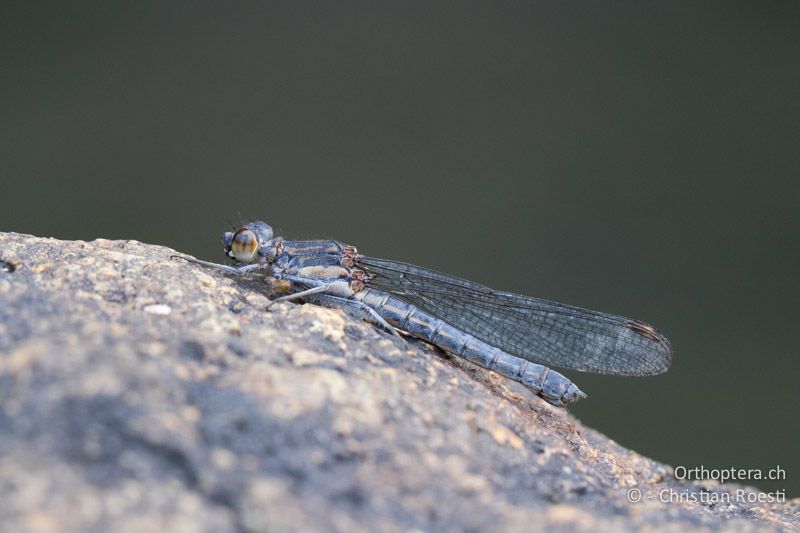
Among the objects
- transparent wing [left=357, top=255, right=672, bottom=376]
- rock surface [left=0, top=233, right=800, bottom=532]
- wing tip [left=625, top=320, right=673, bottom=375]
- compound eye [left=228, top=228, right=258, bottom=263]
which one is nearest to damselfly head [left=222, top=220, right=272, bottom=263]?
compound eye [left=228, top=228, right=258, bottom=263]

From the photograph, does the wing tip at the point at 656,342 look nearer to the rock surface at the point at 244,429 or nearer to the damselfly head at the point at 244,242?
the rock surface at the point at 244,429

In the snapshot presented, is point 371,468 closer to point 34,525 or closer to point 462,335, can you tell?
point 34,525

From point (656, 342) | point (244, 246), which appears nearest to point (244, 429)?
point (244, 246)

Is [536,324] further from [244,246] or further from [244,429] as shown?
[244,429]

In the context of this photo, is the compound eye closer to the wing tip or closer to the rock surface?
the rock surface

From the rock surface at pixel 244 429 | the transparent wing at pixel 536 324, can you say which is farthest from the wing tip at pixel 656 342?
the rock surface at pixel 244 429
